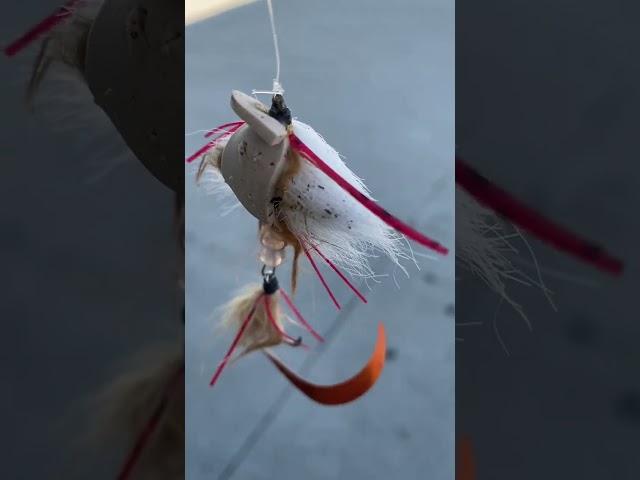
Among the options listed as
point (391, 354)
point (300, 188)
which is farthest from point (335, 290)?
point (300, 188)

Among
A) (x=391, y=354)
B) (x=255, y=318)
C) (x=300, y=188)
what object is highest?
(x=300, y=188)

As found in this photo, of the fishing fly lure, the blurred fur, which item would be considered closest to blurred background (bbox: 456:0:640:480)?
the fishing fly lure

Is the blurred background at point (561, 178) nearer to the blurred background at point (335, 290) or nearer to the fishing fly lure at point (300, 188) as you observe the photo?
the fishing fly lure at point (300, 188)

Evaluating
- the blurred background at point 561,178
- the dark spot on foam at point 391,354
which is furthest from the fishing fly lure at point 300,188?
the dark spot on foam at point 391,354

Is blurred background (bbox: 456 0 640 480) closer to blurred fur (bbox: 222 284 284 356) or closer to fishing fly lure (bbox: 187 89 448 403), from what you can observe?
fishing fly lure (bbox: 187 89 448 403)

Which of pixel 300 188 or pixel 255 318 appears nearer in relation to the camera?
pixel 300 188

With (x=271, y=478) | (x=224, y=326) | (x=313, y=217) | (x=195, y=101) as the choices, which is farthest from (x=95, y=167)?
(x=271, y=478)

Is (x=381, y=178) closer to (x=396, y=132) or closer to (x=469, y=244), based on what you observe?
(x=396, y=132)

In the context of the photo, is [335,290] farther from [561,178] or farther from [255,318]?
[561,178]
